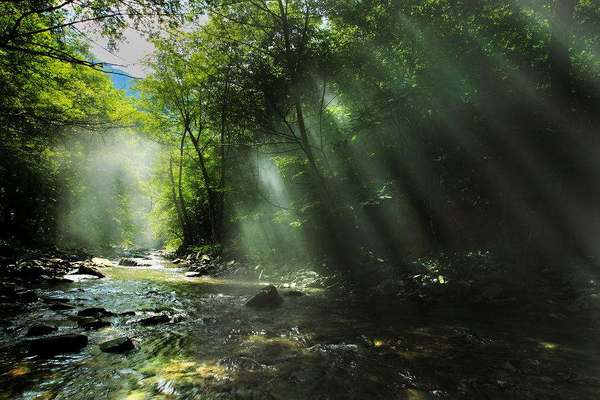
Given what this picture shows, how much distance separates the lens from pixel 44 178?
20.3 metres

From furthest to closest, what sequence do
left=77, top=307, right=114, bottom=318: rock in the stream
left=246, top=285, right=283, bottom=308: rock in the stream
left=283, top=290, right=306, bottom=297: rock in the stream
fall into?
left=283, top=290, right=306, bottom=297: rock in the stream → left=246, top=285, right=283, bottom=308: rock in the stream → left=77, top=307, right=114, bottom=318: rock in the stream

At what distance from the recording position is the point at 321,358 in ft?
16.2

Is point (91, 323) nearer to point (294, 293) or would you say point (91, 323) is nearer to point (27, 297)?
point (27, 297)

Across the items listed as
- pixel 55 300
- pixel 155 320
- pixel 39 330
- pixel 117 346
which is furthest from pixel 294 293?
pixel 55 300

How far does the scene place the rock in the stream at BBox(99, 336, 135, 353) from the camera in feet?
17.0

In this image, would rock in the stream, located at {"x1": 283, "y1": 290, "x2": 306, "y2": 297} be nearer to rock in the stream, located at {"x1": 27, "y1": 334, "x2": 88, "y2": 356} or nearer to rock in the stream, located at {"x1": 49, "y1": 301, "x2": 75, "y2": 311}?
rock in the stream, located at {"x1": 49, "y1": 301, "x2": 75, "y2": 311}

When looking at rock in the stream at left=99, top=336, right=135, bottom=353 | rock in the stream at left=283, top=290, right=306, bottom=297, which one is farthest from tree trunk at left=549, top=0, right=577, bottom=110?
rock in the stream at left=99, top=336, right=135, bottom=353

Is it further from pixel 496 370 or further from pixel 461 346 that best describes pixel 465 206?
pixel 496 370

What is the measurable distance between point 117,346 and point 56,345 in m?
0.87

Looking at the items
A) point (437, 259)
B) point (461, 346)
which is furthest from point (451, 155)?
point (461, 346)

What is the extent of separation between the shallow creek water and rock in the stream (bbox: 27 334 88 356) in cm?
15

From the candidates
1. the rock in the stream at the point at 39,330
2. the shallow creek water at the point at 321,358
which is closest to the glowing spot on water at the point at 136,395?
the shallow creek water at the point at 321,358

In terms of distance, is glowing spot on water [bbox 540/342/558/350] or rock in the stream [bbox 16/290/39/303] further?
rock in the stream [bbox 16/290/39/303]

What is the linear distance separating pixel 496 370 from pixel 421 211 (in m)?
7.38
